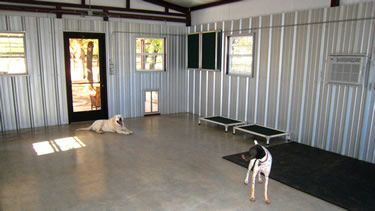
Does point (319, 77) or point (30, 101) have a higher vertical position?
point (319, 77)

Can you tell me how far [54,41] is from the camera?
7.32 m

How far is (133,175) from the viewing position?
4.52m

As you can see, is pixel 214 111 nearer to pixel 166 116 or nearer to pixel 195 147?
pixel 166 116

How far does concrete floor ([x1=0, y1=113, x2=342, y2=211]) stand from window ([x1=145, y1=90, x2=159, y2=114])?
2.18 metres

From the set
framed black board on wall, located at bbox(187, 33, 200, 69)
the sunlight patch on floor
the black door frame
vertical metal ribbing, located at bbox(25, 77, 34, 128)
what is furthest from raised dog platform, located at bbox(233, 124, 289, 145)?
vertical metal ribbing, located at bbox(25, 77, 34, 128)

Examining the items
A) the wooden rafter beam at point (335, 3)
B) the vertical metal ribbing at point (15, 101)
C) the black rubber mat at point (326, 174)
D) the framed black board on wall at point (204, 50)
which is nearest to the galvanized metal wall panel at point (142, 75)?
the framed black board on wall at point (204, 50)

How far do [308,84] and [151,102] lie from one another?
477 centimetres

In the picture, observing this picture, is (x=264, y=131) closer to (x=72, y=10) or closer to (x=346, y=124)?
(x=346, y=124)

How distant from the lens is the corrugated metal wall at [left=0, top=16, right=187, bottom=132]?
276 inches

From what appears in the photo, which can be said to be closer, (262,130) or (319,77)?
(319,77)

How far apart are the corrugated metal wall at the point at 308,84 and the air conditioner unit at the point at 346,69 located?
0.11 meters

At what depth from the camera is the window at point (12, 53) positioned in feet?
22.3

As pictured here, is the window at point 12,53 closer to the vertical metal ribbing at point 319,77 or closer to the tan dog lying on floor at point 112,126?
the tan dog lying on floor at point 112,126

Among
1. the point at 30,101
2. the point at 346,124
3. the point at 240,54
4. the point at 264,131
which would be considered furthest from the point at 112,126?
the point at 346,124
